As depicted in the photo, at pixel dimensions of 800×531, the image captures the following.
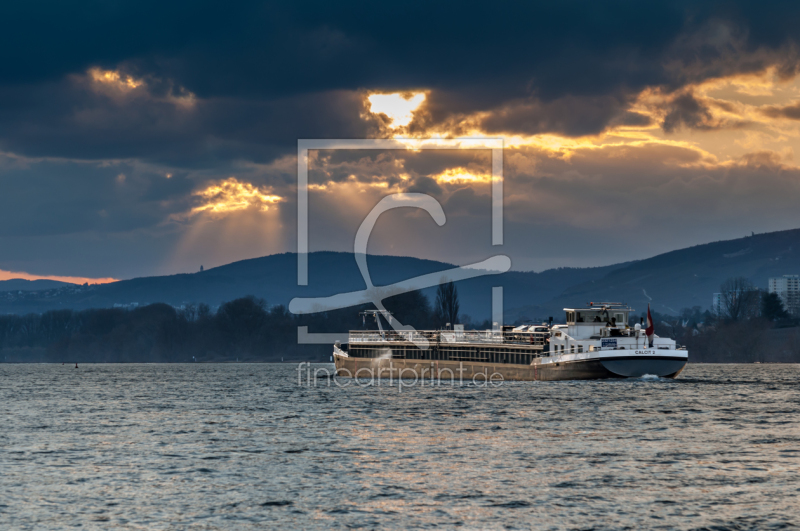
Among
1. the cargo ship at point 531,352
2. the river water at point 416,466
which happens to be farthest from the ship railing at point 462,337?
the river water at point 416,466

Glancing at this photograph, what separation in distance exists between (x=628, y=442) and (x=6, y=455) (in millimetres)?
39841

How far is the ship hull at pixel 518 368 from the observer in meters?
110

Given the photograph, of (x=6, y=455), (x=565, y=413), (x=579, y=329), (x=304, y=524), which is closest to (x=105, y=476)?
(x=6, y=455)

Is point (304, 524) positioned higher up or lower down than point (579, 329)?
lower down

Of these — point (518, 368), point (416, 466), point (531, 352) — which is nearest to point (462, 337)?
point (518, 368)

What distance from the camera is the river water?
3684 cm

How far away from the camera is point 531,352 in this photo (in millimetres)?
128500

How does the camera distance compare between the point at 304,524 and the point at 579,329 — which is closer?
the point at 304,524

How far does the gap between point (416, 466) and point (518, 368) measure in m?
83.2

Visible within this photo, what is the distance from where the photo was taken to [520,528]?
34.2 meters

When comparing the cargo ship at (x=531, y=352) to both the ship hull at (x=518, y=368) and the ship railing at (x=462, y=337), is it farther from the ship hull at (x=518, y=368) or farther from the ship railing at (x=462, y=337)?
the ship railing at (x=462, y=337)

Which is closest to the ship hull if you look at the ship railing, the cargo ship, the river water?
the cargo ship

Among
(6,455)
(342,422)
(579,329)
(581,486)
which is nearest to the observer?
(581,486)

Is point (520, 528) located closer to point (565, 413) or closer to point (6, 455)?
point (6, 455)
